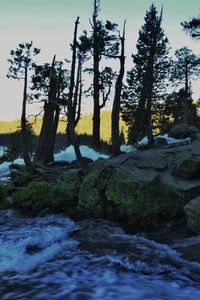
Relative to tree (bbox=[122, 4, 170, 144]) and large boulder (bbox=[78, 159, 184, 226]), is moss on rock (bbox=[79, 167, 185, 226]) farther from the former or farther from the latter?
tree (bbox=[122, 4, 170, 144])

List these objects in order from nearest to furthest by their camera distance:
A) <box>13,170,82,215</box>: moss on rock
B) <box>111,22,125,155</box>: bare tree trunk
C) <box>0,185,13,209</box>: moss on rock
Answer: <box>13,170,82,215</box>: moss on rock
<box>0,185,13,209</box>: moss on rock
<box>111,22,125,155</box>: bare tree trunk

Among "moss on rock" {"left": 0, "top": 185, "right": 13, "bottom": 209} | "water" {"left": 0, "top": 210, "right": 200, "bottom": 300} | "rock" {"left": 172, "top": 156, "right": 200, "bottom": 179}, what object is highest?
"rock" {"left": 172, "top": 156, "right": 200, "bottom": 179}

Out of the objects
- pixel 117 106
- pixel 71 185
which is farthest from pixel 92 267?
pixel 117 106

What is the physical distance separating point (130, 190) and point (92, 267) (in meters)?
4.77

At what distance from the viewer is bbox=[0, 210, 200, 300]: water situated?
624 cm

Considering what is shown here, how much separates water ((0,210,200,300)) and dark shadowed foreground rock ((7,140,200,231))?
122cm

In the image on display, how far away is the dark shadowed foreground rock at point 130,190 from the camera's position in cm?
1134

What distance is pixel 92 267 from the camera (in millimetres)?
7512

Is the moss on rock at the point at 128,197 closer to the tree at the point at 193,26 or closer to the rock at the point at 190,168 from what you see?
the rock at the point at 190,168

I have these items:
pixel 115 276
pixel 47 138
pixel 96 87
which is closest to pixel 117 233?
pixel 115 276

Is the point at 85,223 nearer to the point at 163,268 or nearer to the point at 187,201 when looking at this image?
the point at 187,201

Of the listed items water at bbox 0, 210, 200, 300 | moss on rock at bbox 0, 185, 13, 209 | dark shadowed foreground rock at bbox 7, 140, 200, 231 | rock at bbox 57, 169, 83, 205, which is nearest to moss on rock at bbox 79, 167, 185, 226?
dark shadowed foreground rock at bbox 7, 140, 200, 231

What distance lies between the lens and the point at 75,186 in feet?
48.4

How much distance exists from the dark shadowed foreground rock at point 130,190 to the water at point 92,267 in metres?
1.22
